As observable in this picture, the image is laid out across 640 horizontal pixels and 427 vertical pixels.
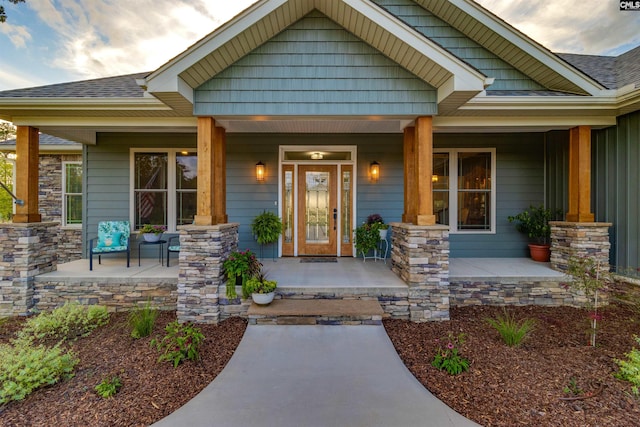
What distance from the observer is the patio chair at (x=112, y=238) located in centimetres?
506

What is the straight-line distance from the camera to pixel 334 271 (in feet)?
16.0

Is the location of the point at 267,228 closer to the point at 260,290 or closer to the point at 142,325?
the point at 260,290

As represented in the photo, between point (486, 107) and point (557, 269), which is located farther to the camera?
point (557, 269)

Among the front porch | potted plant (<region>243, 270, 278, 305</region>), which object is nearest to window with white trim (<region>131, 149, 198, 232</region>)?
the front porch

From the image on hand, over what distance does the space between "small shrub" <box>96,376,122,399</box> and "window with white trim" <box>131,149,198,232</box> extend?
4072 mm

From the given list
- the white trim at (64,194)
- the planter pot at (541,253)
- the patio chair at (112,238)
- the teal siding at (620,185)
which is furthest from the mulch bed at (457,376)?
the white trim at (64,194)

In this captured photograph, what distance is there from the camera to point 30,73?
9.46 meters

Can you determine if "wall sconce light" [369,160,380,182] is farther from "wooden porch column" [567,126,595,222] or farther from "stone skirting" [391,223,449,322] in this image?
"wooden porch column" [567,126,595,222]

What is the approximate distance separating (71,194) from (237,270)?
20.8 feet

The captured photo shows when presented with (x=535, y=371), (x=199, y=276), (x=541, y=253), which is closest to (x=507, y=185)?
(x=541, y=253)

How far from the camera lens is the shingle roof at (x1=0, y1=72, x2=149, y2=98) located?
4285 millimetres

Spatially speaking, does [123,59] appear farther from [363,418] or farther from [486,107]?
[363,418]

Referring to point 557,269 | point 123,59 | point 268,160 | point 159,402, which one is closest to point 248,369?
point 159,402

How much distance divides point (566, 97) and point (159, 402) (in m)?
6.23
